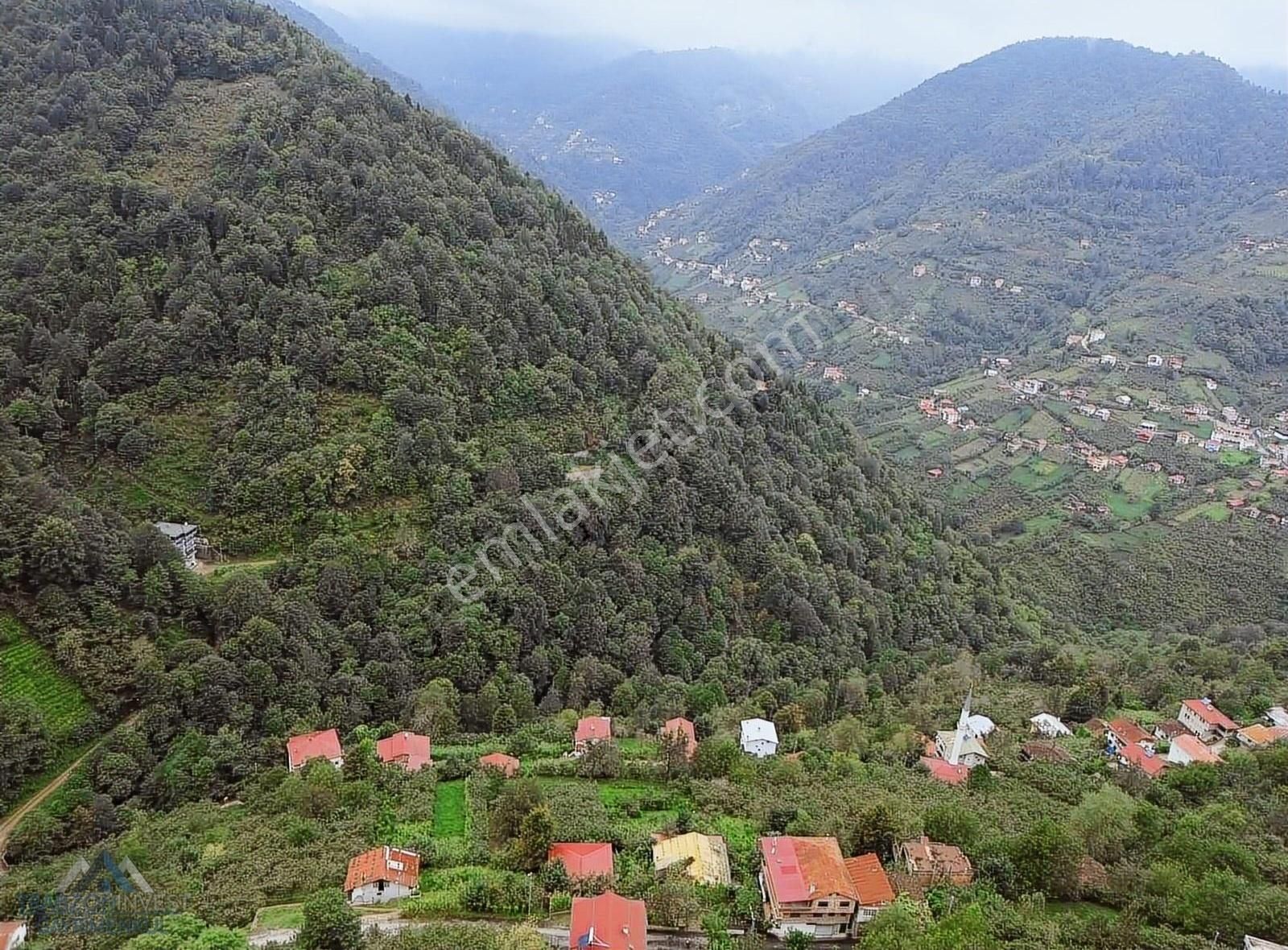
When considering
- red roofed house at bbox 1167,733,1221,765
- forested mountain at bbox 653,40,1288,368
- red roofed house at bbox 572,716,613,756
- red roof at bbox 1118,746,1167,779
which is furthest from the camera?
forested mountain at bbox 653,40,1288,368

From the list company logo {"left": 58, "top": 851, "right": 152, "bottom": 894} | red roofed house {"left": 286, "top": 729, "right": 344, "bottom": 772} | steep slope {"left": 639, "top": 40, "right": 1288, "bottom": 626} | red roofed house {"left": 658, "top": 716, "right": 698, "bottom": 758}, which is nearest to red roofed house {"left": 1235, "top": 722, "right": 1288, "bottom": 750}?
red roofed house {"left": 658, "top": 716, "right": 698, "bottom": 758}

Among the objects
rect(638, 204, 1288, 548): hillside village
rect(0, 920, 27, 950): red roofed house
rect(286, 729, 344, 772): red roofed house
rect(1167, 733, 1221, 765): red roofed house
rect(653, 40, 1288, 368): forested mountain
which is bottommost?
rect(638, 204, 1288, 548): hillside village

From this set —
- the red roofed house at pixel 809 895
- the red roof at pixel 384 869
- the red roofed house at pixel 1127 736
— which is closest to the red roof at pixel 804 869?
the red roofed house at pixel 809 895

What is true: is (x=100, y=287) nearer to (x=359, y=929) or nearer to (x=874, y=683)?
(x=359, y=929)

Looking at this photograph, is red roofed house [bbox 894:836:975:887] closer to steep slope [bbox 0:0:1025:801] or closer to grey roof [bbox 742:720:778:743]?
grey roof [bbox 742:720:778:743]

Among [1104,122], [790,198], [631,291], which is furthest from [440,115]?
[1104,122]

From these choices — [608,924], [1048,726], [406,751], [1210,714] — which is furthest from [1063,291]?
[608,924]

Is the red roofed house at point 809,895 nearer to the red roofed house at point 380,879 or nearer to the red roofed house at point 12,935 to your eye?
the red roofed house at point 380,879
